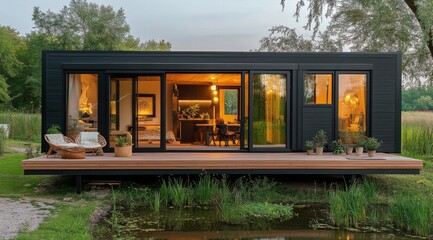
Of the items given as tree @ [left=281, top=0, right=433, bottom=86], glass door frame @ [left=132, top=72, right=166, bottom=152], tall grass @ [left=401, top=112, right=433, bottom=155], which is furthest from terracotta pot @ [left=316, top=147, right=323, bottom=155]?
tall grass @ [left=401, top=112, right=433, bottom=155]

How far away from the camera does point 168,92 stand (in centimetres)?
1575

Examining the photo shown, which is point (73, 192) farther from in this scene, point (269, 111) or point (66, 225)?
point (269, 111)

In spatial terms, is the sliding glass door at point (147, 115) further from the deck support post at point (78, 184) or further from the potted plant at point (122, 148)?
the deck support post at point (78, 184)

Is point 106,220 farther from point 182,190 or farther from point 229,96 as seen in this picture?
point 229,96

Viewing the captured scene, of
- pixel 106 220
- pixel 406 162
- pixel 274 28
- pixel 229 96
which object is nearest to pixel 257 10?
pixel 274 28

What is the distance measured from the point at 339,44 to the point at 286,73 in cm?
1151

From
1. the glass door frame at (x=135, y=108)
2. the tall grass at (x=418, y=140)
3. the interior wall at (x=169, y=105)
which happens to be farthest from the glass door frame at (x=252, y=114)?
the tall grass at (x=418, y=140)

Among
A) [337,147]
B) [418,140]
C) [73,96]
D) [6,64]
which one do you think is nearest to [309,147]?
[337,147]

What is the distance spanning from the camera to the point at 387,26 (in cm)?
1639

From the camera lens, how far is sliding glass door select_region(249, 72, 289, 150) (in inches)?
445

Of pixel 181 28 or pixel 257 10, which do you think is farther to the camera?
pixel 181 28

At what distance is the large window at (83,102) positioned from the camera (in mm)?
11195

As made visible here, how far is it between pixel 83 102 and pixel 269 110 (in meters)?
4.08

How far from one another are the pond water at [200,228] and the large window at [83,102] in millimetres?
3549
